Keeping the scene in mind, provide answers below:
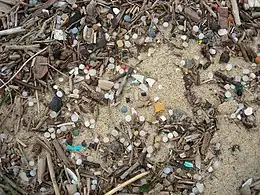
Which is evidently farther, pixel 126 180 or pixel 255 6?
pixel 255 6

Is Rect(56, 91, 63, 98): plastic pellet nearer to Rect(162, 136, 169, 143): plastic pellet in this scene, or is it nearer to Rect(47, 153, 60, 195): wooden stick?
Rect(47, 153, 60, 195): wooden stick

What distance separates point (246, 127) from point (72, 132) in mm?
652

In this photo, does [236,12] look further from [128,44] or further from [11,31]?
[11,31]

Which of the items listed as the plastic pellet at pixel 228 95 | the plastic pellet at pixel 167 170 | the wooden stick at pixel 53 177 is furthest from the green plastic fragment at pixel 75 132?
the plastic pellet at pixel 228 95

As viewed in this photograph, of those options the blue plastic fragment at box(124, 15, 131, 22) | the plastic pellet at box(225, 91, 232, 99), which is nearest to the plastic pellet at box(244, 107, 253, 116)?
the plastic pellet at box(225, 91, 232, 99)

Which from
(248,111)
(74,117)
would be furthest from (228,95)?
(74,117)

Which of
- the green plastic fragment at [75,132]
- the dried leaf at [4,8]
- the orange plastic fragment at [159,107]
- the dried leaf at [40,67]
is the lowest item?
the green plastic fragment at [75,132]

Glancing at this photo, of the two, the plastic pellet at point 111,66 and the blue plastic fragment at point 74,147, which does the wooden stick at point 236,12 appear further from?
the blue plastic fragment at point 74,147

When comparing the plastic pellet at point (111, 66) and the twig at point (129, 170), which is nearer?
the twig at point (129, 170)

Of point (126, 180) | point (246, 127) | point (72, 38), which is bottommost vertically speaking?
point (126, 180)

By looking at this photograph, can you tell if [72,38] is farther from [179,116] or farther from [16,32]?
[179,116]

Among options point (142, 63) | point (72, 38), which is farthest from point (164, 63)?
point (72, 38)

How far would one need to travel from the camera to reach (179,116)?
225 centimetres

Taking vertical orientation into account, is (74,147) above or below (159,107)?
below
